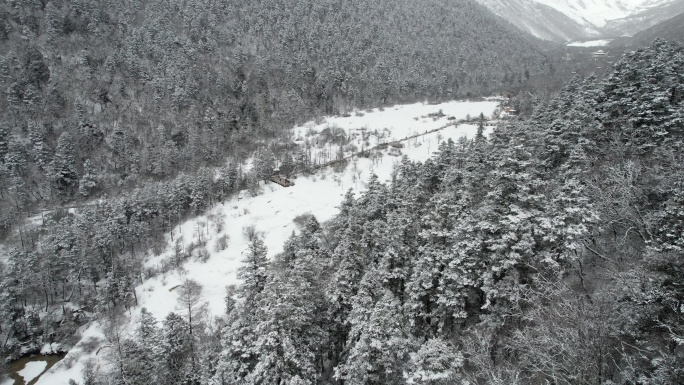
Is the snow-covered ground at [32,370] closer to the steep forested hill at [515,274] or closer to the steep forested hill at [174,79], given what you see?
the steep forested hill at [515,274]

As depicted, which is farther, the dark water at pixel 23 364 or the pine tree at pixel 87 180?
the pine tree at pixel 87 180

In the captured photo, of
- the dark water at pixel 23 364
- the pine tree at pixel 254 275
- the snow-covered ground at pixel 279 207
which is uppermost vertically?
the pine tree at pixel 254 275

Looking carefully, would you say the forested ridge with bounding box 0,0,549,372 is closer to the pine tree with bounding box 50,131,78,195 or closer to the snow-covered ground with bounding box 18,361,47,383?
the pine tree with bounding box 50,131,78,195

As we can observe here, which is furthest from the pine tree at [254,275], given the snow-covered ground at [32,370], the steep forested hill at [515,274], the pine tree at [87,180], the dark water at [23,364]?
the pine tree at [87,180]

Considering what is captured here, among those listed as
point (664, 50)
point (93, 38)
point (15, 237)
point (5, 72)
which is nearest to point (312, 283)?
point (664, 50)

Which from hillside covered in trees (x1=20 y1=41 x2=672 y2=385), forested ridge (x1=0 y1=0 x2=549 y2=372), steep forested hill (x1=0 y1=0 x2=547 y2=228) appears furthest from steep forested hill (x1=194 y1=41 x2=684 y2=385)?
steep forested hill (x1=0 y1=0 x2=547 y2=228)

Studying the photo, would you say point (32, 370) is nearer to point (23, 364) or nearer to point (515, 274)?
point (23, 364)

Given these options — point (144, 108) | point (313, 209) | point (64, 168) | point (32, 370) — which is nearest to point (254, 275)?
point (313, 209)
